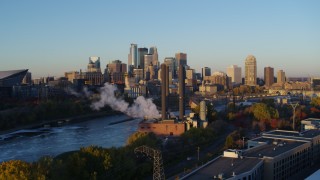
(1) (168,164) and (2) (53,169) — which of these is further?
(1) (168,164)

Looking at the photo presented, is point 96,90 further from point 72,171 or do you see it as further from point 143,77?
point 72,171

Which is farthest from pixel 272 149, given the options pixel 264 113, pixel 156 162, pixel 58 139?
pixel 264 113

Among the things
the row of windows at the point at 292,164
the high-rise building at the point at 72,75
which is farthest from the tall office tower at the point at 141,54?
the row of windows at the point at 292,164

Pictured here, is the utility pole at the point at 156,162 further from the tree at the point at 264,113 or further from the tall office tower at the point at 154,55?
the tall office tower at the point at 154,55

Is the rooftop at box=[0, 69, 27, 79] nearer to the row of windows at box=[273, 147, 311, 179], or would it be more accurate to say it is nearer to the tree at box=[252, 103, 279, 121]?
the tree at box=[252, 103, 279, 121]

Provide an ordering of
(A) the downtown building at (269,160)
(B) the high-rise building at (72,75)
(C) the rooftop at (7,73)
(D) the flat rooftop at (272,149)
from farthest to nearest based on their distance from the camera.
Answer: (B) the high-rise building at (72,75), (C) the rooftop at (7,73), (D) the flat rooftop at (272,149), (A) the downtown building at (269,160)

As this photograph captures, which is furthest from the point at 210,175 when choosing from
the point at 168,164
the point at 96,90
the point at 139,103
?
the point at 96,90
